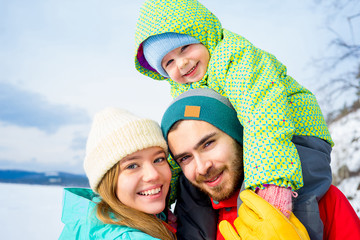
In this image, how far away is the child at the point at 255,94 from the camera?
4.20 feet

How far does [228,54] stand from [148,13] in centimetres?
66

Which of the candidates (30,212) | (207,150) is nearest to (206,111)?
(207,150)

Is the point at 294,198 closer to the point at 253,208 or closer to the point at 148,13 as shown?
the point at 253,208

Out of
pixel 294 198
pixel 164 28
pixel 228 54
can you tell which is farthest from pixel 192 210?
pixel 164 28

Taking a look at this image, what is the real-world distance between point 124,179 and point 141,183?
86 millimetres

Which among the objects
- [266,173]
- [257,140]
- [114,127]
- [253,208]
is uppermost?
[114,127]

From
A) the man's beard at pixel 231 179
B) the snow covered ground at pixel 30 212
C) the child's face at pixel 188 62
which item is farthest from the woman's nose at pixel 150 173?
Answer: the snow covered ground at pixel 30 212

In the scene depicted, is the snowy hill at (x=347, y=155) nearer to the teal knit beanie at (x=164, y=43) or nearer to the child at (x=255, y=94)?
the child at (x=255, y=94)

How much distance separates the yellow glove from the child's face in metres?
0.79

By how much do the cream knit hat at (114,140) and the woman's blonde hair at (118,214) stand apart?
0.16ft

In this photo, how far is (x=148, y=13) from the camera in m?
1.96

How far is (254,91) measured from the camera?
141cm

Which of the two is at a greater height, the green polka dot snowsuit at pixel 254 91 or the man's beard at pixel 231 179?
the green polka dot snowsuit at pixel 254 91

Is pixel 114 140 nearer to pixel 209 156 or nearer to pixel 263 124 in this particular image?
pixel 209 156
